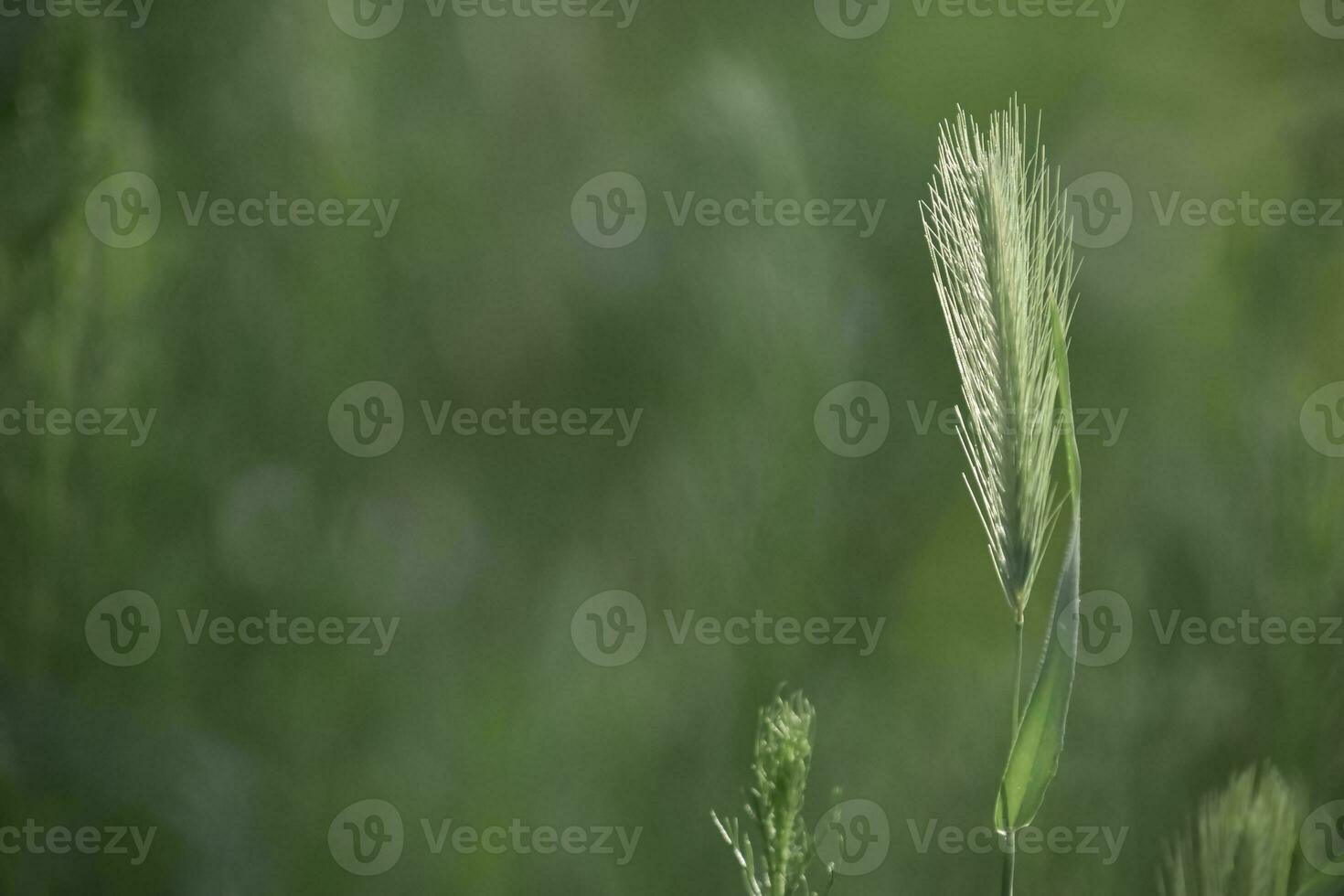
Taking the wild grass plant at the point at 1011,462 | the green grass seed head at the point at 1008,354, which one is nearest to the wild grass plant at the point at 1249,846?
the wild grass plant at the point at 1011,462

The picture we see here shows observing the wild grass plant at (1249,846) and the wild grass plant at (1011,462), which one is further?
the wild grass plant at (1249,846)

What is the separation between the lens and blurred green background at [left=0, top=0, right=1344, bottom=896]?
119 centimetres

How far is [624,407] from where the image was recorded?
134cm

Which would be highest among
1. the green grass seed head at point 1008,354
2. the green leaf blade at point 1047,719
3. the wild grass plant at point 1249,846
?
the green grass seed head at point 1008,354

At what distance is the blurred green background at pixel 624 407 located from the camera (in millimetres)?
1186

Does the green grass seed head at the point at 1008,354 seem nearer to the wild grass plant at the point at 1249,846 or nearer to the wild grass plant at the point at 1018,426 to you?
the wild grass plant at the point at 1018,426

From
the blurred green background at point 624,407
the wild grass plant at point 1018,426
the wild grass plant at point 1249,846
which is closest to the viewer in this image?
the wild grass plant at point 1018,426

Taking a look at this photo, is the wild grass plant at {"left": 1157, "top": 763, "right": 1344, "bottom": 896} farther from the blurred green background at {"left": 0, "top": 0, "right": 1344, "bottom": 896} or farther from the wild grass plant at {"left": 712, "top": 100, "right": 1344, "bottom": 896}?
the blurred green background at {"left": 0, "top": 0, "right": 1344, "bottom": 896}

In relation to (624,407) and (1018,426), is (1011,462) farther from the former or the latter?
(624,407)

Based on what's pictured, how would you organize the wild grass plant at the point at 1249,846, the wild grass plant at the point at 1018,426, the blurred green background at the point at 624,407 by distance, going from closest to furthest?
1. the wild grass plant at the point at 1018,426
2. the wild grass plant at the point at 1249,846
3. the blurred green background at the point at 624,407

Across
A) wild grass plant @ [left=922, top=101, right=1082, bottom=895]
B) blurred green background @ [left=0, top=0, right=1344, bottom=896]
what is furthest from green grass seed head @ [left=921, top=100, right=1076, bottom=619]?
blurred green background @ [left=0, top=0, right=1344, bottom=896]

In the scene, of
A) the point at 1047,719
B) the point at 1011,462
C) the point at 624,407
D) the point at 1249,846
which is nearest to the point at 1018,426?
the point at 1011,462

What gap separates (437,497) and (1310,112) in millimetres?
1193

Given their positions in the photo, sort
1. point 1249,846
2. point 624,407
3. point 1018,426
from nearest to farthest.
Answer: point 1018,426 < point 1249,846 < point 624,407
